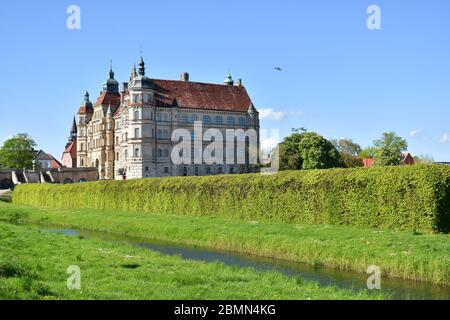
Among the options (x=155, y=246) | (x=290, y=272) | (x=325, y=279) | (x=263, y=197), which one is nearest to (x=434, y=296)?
(x=325, y=279)

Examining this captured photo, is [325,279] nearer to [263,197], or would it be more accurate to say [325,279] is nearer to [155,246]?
[155,246]

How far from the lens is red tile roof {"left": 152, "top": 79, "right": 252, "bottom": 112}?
3839 inches

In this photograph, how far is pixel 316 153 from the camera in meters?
79.2

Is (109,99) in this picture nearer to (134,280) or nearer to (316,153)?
(316,153)

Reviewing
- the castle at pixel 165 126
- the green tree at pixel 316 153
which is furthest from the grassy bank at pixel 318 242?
the castle at pixel 165 126

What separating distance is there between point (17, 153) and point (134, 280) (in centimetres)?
11341

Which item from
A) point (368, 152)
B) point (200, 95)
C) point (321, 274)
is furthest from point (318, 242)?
point (368, 152)

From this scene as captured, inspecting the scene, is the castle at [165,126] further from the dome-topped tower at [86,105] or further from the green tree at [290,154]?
the green tree at [290,154]

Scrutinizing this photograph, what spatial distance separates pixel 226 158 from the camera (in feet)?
332

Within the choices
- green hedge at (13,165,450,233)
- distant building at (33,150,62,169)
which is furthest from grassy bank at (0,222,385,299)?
distant building at (33,150,62,169)

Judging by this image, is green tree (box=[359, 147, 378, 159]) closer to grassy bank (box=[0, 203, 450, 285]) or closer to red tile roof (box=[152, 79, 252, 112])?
red tile roof (box=[152, 79, 252, 112])

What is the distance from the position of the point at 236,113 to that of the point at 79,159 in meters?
36.0

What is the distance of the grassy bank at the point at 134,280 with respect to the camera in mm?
11727

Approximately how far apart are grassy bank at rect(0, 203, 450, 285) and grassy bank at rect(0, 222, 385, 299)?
3.76 m
